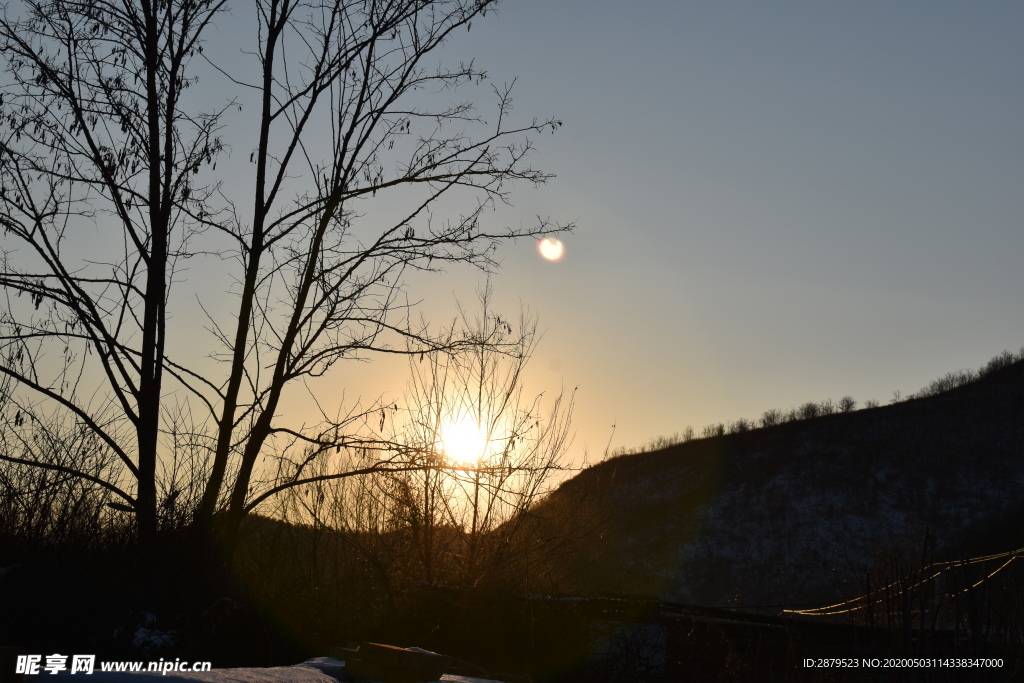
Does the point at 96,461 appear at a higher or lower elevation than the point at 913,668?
higher

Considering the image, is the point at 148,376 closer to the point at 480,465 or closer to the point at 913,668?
the point at 480,465

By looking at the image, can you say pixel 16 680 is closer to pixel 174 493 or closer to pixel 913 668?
pixel 913 668

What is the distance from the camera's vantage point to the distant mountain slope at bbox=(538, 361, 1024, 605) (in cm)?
5666

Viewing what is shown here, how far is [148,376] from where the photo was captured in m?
8.85

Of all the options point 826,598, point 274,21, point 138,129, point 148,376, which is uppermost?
point 274,21

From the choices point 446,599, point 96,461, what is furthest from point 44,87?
point 446,599

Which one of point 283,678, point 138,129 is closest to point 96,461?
point 138,129

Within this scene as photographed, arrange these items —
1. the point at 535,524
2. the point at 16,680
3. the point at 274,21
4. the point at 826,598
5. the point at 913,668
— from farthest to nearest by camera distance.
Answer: the point at 826,598 → the point at 535,524 → the point at 274,21 → the point at 913,668 → the point at 16,680

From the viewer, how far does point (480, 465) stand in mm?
9320

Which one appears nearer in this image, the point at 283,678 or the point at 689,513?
the point at 283,678

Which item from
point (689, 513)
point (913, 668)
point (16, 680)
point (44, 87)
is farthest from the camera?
point (689, 513)

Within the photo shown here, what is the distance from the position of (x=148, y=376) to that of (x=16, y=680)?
6866 millimetres

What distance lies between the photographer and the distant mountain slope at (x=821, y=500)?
56.7 meters

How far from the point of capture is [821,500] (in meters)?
62.0
